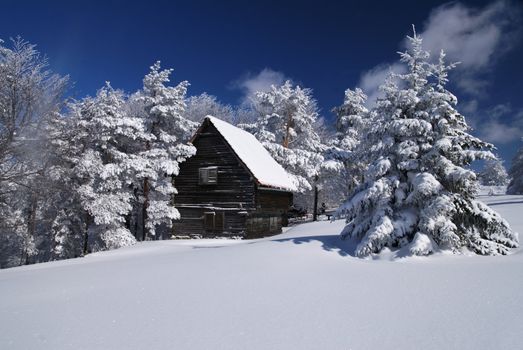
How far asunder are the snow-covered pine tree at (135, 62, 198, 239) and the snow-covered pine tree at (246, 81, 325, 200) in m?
9.64

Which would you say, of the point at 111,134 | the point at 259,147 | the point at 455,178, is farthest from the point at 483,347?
the point at 259,147

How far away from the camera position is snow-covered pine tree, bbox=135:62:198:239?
2547cm

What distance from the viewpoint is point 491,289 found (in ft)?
21.7

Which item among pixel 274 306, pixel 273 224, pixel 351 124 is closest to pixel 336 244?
pixel 274 306

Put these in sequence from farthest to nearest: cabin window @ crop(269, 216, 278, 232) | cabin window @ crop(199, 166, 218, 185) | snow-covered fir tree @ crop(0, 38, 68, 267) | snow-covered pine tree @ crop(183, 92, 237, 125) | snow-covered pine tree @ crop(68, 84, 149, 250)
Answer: snow-covered pine tree @ crop(183, 92, 237, 125), cabin window @ crop(269, 216, 278, 232), cabin window @ crop(199, 166, 218, 185), snow-covered pine tree @ crop(68, 84, 149, 250), snow-covered fir tree @ crop(0, 38, 68, 267)

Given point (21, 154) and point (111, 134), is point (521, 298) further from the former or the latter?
point (111, 134)

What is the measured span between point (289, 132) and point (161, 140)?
13.3 metres

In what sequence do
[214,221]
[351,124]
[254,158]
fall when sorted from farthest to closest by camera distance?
[351,124] → [254,158] → [214,221]

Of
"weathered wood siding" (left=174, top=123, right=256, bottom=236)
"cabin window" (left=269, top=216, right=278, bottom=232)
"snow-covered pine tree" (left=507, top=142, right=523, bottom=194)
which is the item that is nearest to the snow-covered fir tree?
"weathered wood siding" (left=174, top=123, right=256, bottom=236)

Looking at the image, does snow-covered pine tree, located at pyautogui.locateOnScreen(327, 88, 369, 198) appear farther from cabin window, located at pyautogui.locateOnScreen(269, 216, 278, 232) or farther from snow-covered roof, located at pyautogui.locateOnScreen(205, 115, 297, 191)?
cabin window, located at pyautogui.locateOnScreen(269, 216, 278, 232)

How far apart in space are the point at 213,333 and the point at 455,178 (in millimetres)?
9285

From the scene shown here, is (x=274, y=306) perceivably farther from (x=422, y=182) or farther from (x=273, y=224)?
(x=273, y=224)

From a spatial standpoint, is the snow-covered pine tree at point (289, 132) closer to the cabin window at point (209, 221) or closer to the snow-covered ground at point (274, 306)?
the cabin window at point (209, 221)

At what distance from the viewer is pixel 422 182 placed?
433 inches
